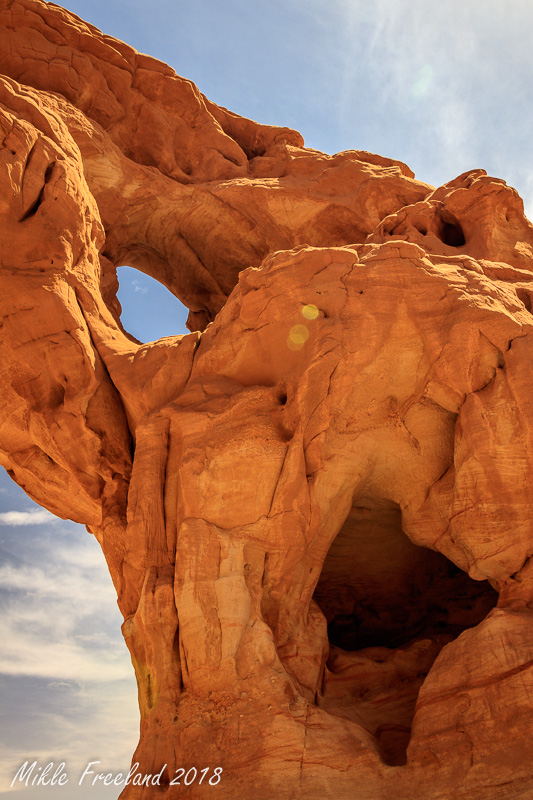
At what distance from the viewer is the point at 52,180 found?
1459 cm

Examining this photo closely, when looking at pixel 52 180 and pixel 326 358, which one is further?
pixel 52 180

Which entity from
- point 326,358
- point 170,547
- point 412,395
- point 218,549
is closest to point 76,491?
point 170,547

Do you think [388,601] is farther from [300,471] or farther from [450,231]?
[450,231]

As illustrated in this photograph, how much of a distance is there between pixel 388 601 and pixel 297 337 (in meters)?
6.36

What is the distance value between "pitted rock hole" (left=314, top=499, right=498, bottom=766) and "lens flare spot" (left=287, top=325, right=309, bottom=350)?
328 cm

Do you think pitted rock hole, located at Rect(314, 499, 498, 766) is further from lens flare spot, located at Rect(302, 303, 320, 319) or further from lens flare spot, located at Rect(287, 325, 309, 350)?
lens flare spot, located at Rect(302, 303, 320, 319)

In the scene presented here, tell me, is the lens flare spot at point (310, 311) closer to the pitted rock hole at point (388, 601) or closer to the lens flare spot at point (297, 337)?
the lens flare spot at point (297, 337)

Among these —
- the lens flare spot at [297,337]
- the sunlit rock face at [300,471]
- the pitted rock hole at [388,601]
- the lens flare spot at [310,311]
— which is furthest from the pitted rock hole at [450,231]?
the pitted rock hole at [388,601]

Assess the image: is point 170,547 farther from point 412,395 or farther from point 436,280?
point 436,280

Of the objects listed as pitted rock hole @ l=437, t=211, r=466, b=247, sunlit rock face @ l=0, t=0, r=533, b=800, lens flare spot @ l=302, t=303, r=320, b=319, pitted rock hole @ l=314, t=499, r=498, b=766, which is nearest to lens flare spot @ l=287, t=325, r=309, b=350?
sunlit rock face @ l=0, t=0, r=533, b=800

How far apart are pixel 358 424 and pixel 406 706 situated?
4532 mm

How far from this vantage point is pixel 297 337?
12.6 metres

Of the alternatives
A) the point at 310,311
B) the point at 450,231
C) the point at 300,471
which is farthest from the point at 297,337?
the point at 450,231

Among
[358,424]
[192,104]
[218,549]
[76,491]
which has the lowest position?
[218,549]
